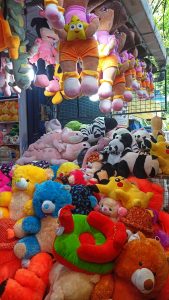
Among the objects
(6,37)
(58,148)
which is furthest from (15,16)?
(58,148)

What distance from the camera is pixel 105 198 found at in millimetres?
1310

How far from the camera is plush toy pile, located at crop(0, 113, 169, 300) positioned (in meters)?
0.89

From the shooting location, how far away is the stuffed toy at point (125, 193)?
1.25 meters

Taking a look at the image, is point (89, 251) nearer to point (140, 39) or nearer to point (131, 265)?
point (131, 265)

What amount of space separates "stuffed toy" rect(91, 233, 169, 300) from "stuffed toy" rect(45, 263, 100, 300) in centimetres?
2

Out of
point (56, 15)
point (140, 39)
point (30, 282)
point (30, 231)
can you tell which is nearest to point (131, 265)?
point (30, 282)

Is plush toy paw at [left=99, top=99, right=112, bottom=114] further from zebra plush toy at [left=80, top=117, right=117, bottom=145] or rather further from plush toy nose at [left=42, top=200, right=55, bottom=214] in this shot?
plush toy nose at [left=42, top=200, right=55, bottom=214]

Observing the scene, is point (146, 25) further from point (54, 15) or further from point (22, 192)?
point (22, 192)

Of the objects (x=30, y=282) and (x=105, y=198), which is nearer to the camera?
(x=30, y=282)

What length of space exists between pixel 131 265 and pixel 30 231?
0.43 meters

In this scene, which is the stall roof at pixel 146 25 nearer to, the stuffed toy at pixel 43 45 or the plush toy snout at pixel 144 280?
the stuffed toy at pixel 43 45

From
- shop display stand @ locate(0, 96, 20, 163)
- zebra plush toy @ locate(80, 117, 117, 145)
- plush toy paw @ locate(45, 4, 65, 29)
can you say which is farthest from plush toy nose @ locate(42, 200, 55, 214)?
shop display stand @ locate(0, 96, 20, 163)

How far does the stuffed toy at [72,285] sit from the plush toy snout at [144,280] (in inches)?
5.8

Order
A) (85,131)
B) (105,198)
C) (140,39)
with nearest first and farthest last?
1. (105,198)
2. (85,131)
3. (140,39)
